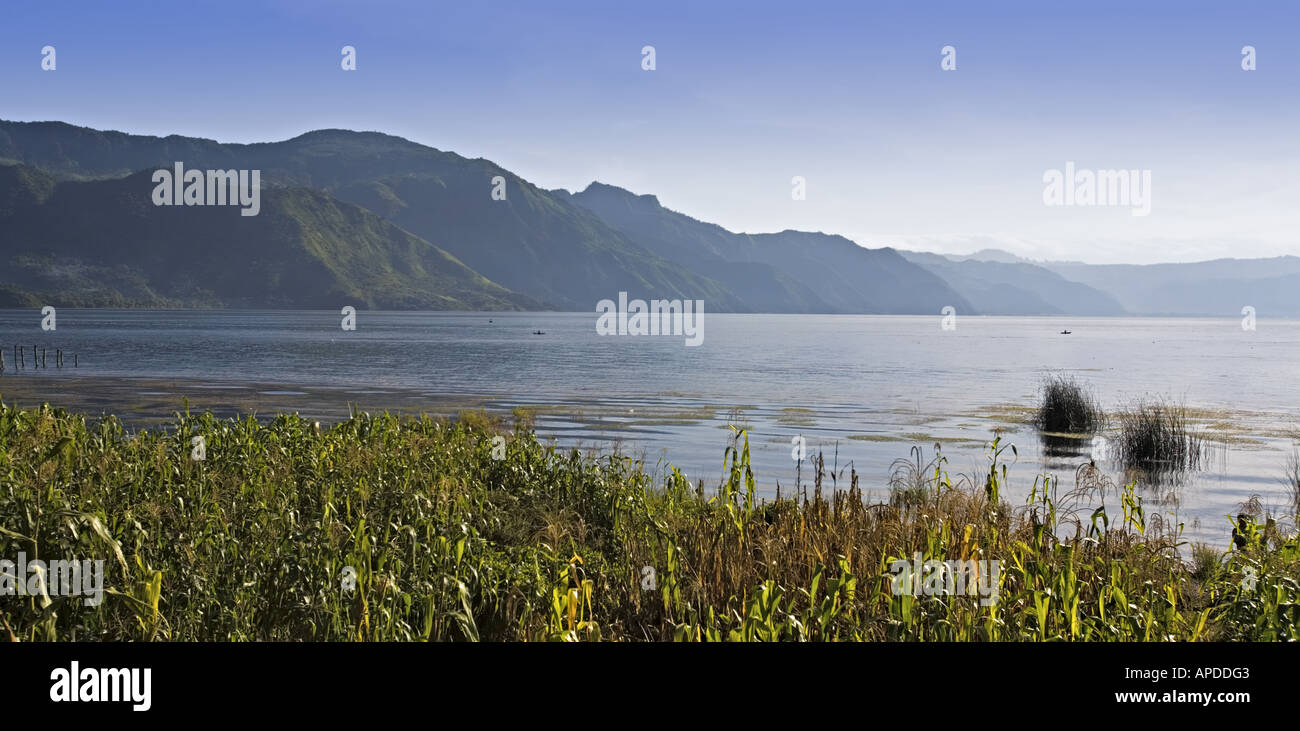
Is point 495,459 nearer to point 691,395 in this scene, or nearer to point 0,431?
point 0,431

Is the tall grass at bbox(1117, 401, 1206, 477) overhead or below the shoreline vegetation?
below

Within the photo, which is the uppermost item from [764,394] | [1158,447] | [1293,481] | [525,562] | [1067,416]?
[525,562]

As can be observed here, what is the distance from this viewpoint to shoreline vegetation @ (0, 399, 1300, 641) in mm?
7109

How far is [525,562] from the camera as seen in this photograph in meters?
9.21

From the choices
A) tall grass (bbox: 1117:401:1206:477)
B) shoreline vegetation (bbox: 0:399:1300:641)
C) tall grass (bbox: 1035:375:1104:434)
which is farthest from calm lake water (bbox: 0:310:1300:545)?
shoreline vegetation (bbox: 0:399:1300:641)

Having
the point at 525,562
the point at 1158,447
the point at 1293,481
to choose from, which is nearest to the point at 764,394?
the point at 1158,447

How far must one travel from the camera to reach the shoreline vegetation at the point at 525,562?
7.11m

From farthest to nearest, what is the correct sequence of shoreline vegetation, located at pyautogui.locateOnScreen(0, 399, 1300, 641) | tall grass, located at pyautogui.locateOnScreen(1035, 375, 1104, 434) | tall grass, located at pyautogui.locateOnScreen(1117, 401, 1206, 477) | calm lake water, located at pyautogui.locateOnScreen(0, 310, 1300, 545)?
1. tall grass, located at pyautogui.locateOnScreen(1035, 375, 1104, 434)
2. tall grass, located at pyautogui.locateOnScreen(1117, 401, 1206, 477)
3. calm lake water, located at pyautogui.locateOnScreen(0, 310, 1300, 545)
4. shoreline vegetation, located at pyautogui.locateOnScreen(0, 399, 1300, 641)

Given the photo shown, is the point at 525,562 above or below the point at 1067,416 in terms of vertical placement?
above

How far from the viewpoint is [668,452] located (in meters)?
25.6

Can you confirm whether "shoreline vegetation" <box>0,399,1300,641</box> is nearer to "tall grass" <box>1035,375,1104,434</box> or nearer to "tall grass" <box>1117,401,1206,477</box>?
"tall grass" <box>1117,401,1206,477</box>

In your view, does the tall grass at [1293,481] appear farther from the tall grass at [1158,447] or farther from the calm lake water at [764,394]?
the tall grass at [1158,447]

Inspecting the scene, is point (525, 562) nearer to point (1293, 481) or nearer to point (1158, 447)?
point (1293, 481)
